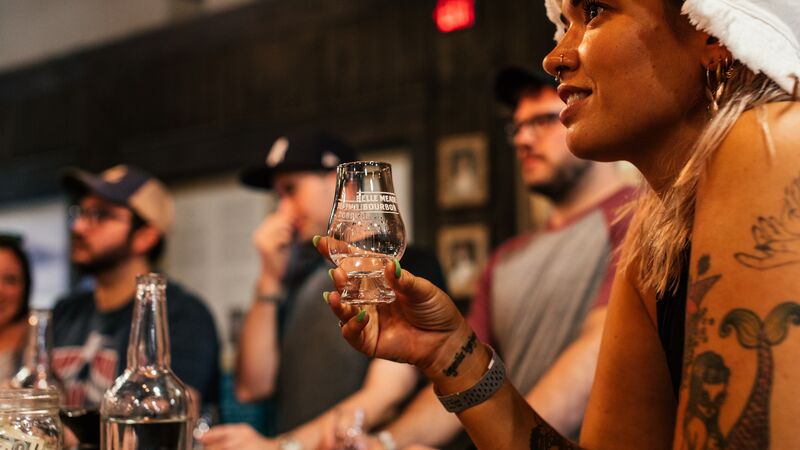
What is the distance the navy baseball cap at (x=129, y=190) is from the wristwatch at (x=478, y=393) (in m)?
2.14

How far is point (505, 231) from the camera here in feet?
13.4

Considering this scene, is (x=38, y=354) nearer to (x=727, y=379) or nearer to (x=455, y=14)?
(x=727, y=379)

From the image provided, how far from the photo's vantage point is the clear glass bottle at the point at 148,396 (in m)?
1.29

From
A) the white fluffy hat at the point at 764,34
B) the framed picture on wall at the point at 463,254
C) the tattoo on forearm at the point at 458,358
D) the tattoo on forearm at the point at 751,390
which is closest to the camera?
the tattoo on forearm at the point at 751,390

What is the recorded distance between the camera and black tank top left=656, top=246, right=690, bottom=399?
1266mm

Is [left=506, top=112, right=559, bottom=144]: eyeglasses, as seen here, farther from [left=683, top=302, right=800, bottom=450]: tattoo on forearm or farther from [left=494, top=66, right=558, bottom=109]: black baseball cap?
[left=683, top=302, right=800, bottom=450]: tattoo on forearm

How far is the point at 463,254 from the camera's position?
4.19 metres

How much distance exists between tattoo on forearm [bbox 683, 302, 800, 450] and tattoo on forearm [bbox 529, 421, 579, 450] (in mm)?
378

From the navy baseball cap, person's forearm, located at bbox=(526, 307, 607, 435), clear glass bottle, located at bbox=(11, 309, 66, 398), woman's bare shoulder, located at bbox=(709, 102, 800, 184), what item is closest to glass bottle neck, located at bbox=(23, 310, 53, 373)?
clear glass bottle, located at bbox=(11, 309, 66, 398)

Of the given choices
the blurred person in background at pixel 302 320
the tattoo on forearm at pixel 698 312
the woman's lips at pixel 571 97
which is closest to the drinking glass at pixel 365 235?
the woman's lips at pixel 571 97

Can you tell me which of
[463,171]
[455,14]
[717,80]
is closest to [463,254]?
[463,171]

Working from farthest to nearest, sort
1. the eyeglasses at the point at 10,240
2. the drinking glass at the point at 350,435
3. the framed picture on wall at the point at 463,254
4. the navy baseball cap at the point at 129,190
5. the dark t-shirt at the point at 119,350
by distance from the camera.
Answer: the framed picture on wall at the point at 463,254 → the navy baseball cap at the point at 129,190 → the eyeglasses at the point at 10,240 → the dark t-shirt at the point at 119,350 → the drinking glass at the point at 350,435

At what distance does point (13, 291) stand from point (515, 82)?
1665 millimetres

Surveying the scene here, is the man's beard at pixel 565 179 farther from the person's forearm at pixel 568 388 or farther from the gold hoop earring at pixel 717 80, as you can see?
the gold hoop earring at pixel 717 80
